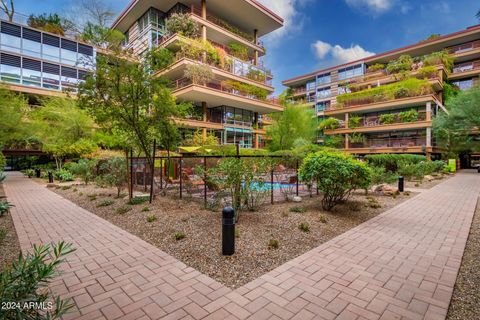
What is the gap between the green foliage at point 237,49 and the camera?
93.0ft

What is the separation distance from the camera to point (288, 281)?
11.2 feet

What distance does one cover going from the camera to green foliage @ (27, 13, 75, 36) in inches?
1033

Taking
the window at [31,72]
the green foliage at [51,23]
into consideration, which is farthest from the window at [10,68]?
the green foliage at [51,23]

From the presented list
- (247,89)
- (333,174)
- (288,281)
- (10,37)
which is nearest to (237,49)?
(247,89)

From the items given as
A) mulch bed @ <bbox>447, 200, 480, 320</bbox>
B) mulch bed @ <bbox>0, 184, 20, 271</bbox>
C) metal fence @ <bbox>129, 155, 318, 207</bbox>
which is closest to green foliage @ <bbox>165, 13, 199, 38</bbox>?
metal fence @ <bbox>129, 155, 318, 207</bbox>

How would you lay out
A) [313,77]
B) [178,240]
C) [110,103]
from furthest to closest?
[313,77]
[110,103]
[178,240]

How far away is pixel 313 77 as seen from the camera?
4647 cm

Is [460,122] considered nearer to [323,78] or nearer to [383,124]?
[383,124]

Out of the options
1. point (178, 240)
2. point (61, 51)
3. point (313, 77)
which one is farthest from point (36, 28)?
point (313, 77)

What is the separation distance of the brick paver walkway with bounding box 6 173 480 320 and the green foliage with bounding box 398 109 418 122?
26.5 metres

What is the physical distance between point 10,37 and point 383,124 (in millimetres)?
43116

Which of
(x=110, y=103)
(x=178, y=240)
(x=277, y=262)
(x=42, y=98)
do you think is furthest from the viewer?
(x=42, y=98)

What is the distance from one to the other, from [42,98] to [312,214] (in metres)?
30.9

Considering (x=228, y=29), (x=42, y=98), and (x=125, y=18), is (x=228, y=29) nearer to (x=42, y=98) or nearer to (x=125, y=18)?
(x=125, y=18)
